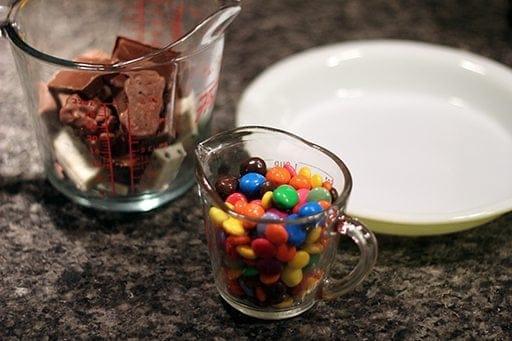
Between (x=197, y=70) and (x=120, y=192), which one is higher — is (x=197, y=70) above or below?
above

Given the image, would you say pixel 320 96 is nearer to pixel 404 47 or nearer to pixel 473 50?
pixel 404 47

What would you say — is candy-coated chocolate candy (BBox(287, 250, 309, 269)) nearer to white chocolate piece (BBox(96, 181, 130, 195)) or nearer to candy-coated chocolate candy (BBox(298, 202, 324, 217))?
candy-coated chocolate candy (BBox(298, 202, 324, 217))

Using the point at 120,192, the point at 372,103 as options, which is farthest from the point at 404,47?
the point at 120,192

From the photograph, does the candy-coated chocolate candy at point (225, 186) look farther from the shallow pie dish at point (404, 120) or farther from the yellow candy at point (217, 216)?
the shallow pie dish at point (404, 120)

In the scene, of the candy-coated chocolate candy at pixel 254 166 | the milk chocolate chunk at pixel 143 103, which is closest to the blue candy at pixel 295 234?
the candy-coated chocolate candy at pixel 254 166

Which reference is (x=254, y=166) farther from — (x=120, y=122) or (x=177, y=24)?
(x=177, y=24)

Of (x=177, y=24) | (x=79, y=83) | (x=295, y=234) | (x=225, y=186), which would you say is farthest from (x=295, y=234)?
(x=177, y=24)

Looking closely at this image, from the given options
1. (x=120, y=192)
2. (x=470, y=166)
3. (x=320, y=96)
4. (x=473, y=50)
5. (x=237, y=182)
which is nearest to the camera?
(x=237, y=182)
